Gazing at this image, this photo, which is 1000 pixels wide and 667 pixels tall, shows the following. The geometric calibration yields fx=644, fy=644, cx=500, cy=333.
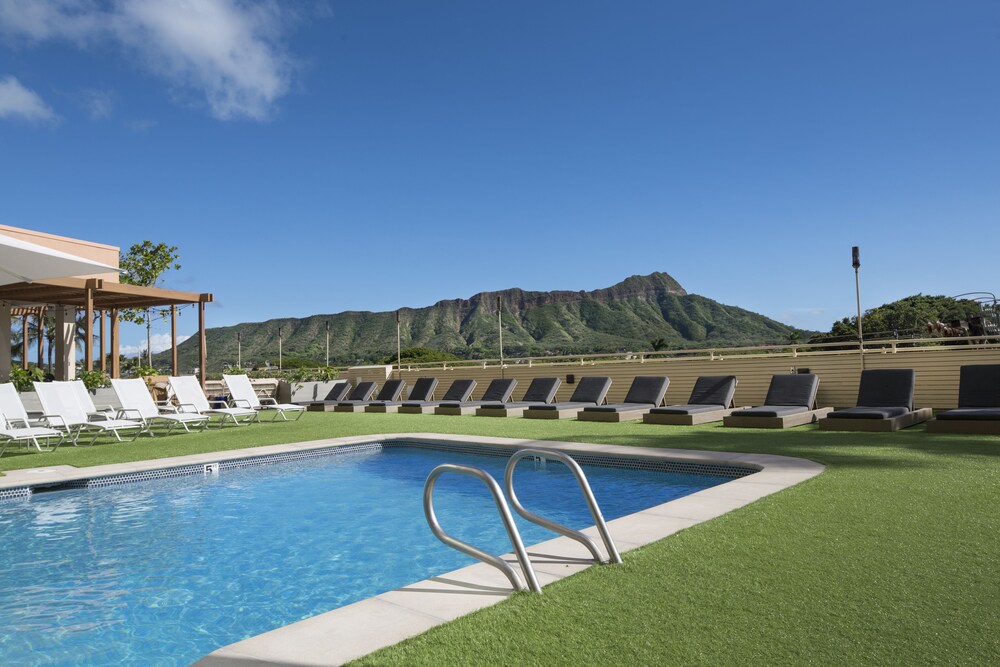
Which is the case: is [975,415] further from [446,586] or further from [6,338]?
[6,338]

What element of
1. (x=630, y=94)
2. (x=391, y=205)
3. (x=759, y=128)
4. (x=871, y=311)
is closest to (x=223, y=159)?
(x=391, y=205)

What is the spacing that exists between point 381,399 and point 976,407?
12.7m

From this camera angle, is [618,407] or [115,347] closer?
[618,407]

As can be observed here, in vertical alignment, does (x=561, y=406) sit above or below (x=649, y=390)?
below

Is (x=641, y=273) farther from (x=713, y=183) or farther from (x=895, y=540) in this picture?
(x=895, y=540)

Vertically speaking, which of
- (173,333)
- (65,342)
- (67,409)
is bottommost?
Answer: (67,409)

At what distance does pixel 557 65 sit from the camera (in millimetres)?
26562

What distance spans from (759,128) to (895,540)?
2791 centimetres

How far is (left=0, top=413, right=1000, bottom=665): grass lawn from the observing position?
2182 millimetres

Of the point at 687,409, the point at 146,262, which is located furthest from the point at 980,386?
the point at 146,262

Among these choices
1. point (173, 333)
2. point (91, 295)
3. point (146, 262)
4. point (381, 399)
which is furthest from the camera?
point (146, 262)

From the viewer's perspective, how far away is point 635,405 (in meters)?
12.1

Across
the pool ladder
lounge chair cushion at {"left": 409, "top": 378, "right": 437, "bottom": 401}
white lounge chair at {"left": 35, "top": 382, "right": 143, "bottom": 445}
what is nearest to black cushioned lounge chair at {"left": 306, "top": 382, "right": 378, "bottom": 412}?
lounge chair cushion at {"left": 409, "top": 378, "right": 437, "bottom": 401}

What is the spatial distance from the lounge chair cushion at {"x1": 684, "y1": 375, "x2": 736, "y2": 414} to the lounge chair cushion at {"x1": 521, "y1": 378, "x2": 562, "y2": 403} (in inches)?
122
